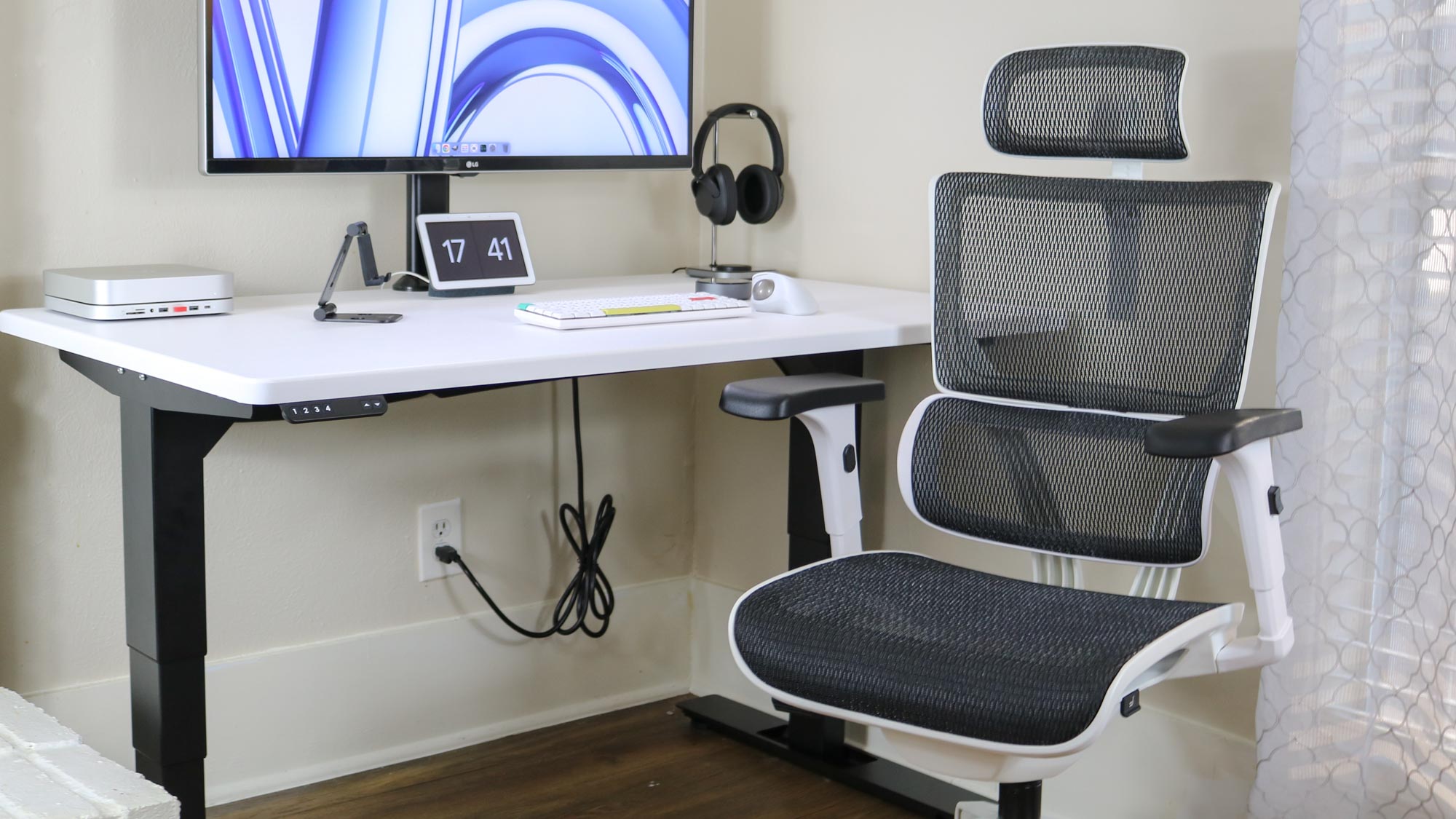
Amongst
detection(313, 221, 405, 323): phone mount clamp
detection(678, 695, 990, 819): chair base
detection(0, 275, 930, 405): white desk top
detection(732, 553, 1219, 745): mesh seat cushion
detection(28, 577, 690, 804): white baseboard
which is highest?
detection(313, 221, 405, 323): phone mount clamp

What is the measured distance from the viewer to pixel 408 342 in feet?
5.00

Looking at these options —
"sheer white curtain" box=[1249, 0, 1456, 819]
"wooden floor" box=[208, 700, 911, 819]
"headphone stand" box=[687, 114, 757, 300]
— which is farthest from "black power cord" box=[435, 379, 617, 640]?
"sheer white curtain" box=[1249, 0, 1456, 819]

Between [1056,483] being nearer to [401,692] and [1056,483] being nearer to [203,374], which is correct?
[203,374]

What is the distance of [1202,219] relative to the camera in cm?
153

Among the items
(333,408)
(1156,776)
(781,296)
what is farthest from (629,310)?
(1156,776)

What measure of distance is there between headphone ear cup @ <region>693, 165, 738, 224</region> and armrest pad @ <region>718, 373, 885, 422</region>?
0.71 meters

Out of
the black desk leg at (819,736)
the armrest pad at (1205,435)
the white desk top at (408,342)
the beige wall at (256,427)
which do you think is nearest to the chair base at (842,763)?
the black desk leg at (819,736)

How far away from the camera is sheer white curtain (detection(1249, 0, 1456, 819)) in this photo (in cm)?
150

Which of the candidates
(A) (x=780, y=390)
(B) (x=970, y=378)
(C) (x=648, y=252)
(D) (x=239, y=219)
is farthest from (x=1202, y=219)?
(D) (x=239, y=219)

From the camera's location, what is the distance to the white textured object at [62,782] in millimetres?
1252

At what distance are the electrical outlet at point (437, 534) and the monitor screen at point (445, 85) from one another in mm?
581

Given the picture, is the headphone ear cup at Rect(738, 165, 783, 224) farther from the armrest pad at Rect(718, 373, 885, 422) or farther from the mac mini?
the mac mini

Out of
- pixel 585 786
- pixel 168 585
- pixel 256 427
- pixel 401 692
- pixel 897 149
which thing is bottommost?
pixel 585 786

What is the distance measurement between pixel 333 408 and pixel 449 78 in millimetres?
831
